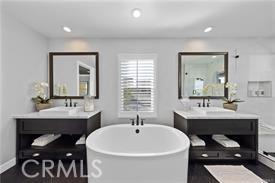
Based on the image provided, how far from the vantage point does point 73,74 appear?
123 inches

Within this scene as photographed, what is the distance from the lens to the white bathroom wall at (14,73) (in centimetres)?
221

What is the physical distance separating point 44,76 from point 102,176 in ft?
7.64

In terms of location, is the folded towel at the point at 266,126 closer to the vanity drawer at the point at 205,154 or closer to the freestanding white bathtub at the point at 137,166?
the vanity drawer at the point at 205,154

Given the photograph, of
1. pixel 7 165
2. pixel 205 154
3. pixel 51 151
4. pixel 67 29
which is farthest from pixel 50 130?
pixel 205 154

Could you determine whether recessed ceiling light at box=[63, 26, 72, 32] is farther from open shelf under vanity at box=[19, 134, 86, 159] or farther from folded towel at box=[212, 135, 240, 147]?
folded towel at box=[212, 135, 240, 147]

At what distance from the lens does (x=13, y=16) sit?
233cm

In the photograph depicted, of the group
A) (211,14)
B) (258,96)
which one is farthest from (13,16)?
(258,96)

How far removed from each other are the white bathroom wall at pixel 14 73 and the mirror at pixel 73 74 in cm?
33

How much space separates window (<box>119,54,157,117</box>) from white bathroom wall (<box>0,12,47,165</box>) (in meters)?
1.53

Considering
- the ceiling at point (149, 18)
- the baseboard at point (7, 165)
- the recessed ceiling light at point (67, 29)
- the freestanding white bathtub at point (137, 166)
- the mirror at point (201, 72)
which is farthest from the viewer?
the mirror at point (201, 72)

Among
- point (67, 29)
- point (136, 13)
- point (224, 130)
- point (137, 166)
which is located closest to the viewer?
point (137, 166)

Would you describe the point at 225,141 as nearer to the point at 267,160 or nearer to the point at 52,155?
the point at 267,160

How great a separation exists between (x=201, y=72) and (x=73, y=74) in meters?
2.45

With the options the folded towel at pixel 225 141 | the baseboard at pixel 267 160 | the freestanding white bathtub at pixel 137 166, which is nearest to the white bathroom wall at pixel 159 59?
the folded towel at pixel 225 141
